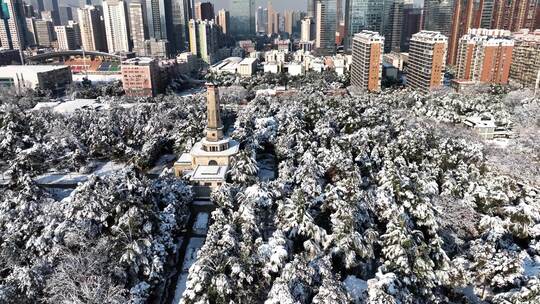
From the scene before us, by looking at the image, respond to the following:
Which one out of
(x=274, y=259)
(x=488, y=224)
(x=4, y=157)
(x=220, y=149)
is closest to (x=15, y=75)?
(x=4, y=157)

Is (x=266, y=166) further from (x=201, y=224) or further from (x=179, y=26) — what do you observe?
(x=179, y=26)

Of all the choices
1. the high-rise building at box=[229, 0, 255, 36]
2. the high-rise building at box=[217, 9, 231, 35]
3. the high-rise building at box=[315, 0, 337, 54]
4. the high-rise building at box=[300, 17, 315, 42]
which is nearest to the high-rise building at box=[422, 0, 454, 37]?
the high-rise building at box=[315, 0, 337, 54]

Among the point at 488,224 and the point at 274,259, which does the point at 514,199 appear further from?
the point at 274,259

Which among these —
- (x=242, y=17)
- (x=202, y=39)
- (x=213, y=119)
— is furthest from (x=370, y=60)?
(x=242, y=17)

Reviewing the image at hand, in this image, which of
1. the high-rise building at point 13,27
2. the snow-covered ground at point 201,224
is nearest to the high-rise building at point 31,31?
the high-rise building at point 13,27

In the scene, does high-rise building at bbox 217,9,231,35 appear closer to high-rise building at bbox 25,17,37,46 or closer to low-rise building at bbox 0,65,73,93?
high-rise building at bbox 25,17,37,46

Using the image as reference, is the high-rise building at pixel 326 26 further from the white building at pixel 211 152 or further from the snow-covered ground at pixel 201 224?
the snow-covered ground at pixel 201 224
